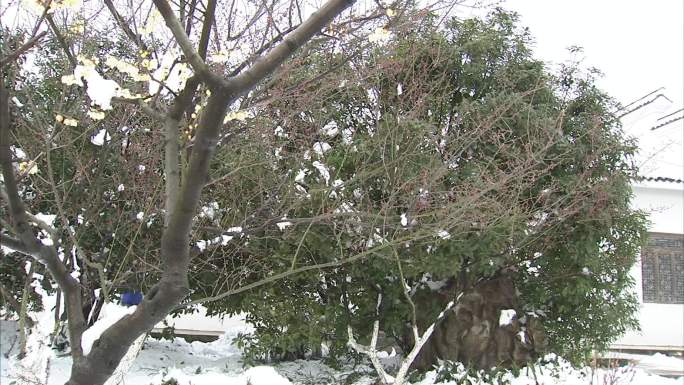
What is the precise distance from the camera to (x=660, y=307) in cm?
1198

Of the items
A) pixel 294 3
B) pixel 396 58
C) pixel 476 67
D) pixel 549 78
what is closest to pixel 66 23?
pixel 294 3

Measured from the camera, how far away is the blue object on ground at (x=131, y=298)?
6.99 meters

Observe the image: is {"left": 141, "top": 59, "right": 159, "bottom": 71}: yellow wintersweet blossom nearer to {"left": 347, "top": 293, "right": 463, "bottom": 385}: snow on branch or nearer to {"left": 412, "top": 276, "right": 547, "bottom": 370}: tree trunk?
{"left": 347, "top": 293, "right": 463, "bottom": 385}: snow on branch

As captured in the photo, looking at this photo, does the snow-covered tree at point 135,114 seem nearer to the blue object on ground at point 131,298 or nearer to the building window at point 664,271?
the blue object on ground at point 131,298

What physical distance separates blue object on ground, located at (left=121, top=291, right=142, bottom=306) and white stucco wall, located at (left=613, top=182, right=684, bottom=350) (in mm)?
9243

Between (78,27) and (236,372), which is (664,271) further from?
(78,27)

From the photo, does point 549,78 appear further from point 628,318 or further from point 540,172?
point 628,318

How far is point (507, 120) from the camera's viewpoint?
6828mm

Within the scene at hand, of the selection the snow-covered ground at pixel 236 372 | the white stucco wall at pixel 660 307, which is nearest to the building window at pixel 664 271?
the white stucco wall at pixel 660 307

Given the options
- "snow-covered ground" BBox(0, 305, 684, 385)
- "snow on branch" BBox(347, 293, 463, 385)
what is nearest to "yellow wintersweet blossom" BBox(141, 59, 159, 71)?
"snow-covered ground" BBox(0, 305, 684, 385)

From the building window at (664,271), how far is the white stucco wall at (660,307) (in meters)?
0.15

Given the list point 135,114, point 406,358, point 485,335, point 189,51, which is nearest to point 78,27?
point 135,114

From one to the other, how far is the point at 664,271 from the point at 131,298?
34.3 ft

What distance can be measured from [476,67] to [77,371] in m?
5.66
